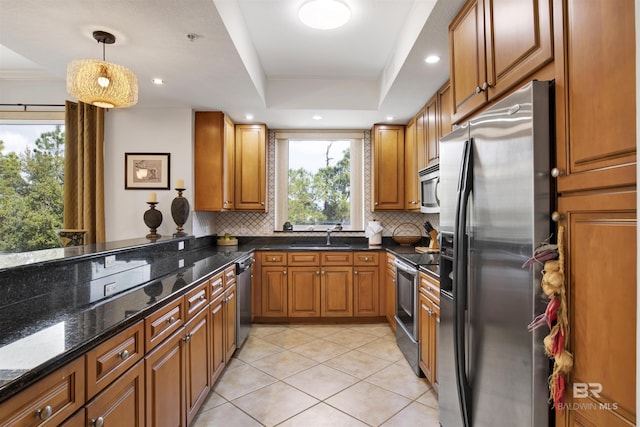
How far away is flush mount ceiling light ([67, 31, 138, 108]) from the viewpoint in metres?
2.13

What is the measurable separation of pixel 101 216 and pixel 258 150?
193 cm

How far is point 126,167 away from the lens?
3705mm

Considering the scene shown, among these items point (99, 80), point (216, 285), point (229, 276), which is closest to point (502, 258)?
point (216, 285)

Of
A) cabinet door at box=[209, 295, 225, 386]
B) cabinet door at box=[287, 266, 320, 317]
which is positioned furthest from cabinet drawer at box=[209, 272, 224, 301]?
cabinet door at box=[287, 266, 320, 317]

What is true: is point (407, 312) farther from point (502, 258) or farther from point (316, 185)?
point (316, 185)

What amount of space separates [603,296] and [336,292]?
10.6 feet

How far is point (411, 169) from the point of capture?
3.98 metres

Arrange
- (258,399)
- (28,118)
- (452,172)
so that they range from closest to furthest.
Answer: (452,172), (258,399), (28,118)

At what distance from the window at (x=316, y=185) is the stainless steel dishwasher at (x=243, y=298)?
135 centimetres

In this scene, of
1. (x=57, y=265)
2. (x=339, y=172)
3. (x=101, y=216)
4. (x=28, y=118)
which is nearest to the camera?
(x=57, y=265)

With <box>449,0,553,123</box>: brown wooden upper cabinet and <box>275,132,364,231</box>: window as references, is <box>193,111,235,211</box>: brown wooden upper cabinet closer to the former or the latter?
<box>275,132,364,231</box>: window

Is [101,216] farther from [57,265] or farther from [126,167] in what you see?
[57,265]

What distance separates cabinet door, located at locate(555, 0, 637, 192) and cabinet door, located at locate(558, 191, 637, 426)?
0.07 m

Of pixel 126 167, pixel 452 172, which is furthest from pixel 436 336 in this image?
pixel 126 167
